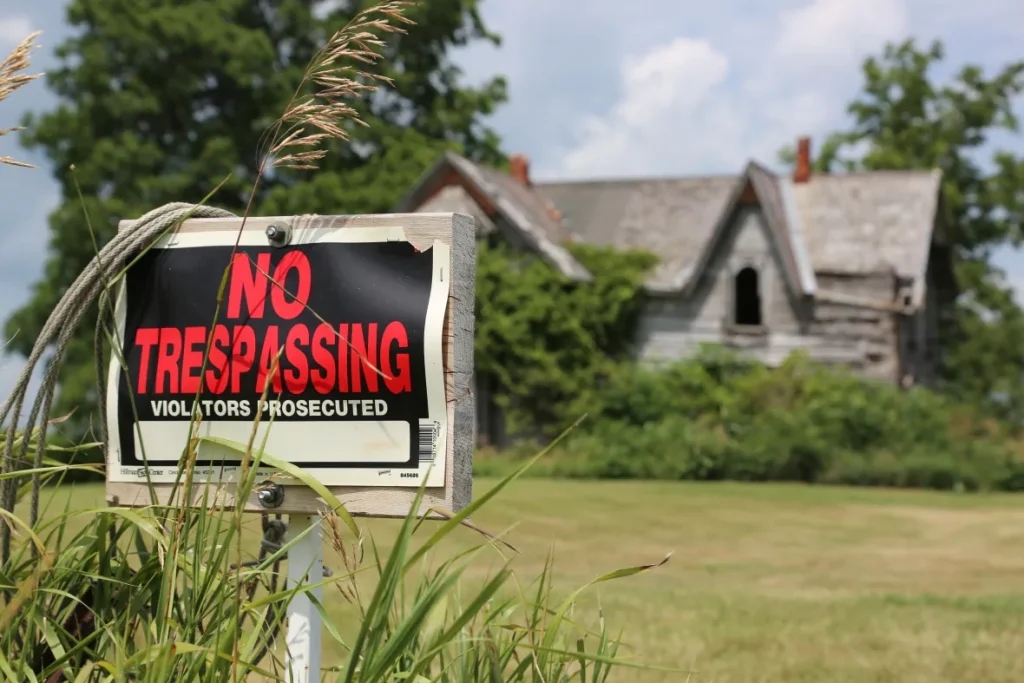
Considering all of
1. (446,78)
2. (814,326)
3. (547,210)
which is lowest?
(814,326)

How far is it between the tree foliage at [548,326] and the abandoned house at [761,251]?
0.44 metres

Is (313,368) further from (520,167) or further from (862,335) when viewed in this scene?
(520,167)

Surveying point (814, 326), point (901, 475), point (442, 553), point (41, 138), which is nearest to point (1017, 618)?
point (442, 553)

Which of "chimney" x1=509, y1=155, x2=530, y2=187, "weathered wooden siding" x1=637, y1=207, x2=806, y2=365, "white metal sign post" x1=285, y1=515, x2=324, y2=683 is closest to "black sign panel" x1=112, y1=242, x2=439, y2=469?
"white metal sign post" x1=285, y1=515, x2=324, y2=683

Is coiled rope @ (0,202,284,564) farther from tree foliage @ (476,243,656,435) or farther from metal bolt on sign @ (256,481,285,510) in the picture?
tree foliage @ (476,243,656,435)

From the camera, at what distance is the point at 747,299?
88.4 ft

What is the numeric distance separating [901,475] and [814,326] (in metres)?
6.83

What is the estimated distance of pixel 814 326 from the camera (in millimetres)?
24484

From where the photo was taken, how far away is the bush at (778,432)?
60.8 feet

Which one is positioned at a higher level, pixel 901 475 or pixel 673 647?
pixel 901 475

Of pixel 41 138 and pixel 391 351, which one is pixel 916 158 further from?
pixel 391 351

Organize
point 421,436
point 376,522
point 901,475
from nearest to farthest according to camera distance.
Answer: point 421,436, point 376,522, point 901,475

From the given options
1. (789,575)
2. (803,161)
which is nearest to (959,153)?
(803,161)

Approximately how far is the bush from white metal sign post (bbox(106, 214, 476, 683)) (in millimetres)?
16175
